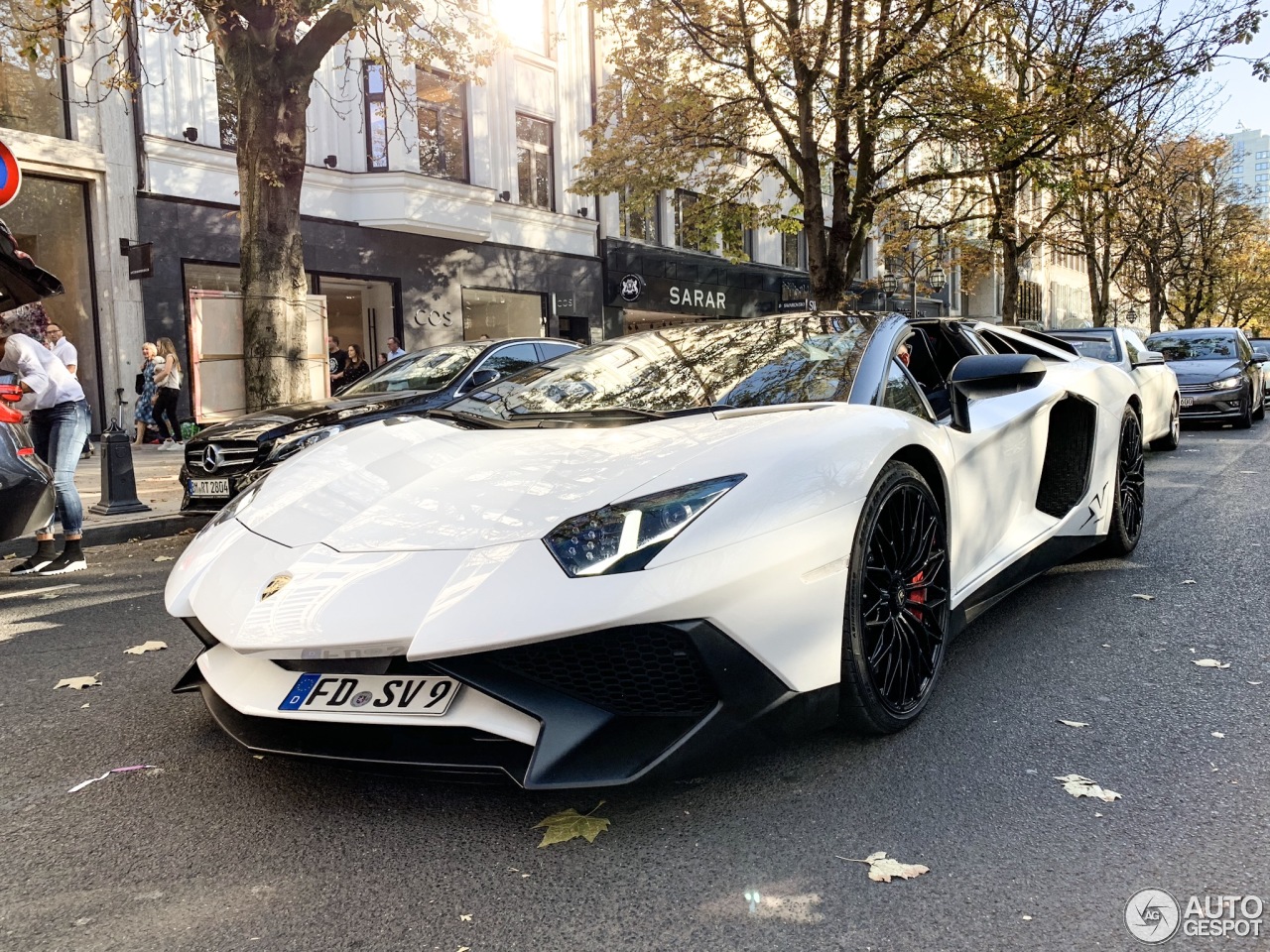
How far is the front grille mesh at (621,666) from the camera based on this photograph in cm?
217

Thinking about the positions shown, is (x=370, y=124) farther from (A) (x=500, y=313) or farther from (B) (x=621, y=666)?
(B) (x=621, y=666)

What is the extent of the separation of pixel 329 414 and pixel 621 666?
5.65 meters

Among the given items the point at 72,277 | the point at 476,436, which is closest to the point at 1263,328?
the point at 72,277

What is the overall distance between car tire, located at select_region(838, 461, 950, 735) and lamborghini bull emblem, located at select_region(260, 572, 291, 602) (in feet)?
4.69

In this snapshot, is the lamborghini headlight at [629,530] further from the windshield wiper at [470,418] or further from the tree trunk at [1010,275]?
the tree trunk at [1010,275]

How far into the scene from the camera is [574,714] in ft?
7.13

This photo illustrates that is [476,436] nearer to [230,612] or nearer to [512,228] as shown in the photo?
[230,612]

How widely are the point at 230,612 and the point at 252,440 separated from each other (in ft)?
15.8

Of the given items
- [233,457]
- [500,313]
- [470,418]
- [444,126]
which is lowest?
[233,457]

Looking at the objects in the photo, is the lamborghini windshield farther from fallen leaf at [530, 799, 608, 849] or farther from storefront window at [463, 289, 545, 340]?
storefront window at [463, 289, 545, 340]

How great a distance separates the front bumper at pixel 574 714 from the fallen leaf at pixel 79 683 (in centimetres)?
176

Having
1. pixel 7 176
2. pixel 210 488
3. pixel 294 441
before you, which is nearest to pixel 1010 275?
pixel 294 441

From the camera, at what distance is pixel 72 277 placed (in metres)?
14.4

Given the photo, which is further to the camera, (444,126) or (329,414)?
(444,126)
